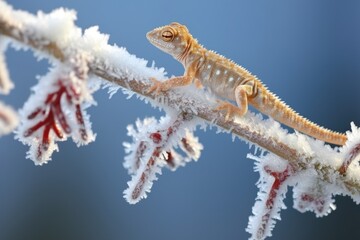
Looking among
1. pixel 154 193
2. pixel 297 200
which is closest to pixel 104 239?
pixel 154 193

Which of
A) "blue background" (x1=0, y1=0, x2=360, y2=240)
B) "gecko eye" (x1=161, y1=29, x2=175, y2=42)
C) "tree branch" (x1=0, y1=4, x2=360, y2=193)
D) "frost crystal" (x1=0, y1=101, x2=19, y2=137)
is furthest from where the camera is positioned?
"blue background" (x1=0, y1=0, x2=360, y2=240)

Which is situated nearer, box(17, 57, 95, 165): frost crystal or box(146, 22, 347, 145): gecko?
box(17, 57, 95, 165): frost crystal

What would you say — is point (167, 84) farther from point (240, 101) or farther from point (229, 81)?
point (229, 81)

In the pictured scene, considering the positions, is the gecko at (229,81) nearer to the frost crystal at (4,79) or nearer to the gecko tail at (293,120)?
the gecko tail at (293,120)

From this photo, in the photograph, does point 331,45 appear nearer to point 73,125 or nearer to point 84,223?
point 84,223

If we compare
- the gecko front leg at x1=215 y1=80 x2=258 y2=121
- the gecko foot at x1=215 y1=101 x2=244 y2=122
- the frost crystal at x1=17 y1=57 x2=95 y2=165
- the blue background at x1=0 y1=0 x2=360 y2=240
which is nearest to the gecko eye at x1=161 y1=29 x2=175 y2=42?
the gecko front leg at x1=215 y1=80 x2=258 y2=121

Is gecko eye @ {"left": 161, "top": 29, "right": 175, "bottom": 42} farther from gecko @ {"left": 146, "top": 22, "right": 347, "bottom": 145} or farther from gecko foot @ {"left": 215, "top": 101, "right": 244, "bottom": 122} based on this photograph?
gecko foot @ {"left": 215, "top": 101, "right": 244, "bottom": 122}

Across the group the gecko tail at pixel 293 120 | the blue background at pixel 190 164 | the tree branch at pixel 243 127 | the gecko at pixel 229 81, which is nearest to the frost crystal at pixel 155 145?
the tree branch at pixel 243 127
